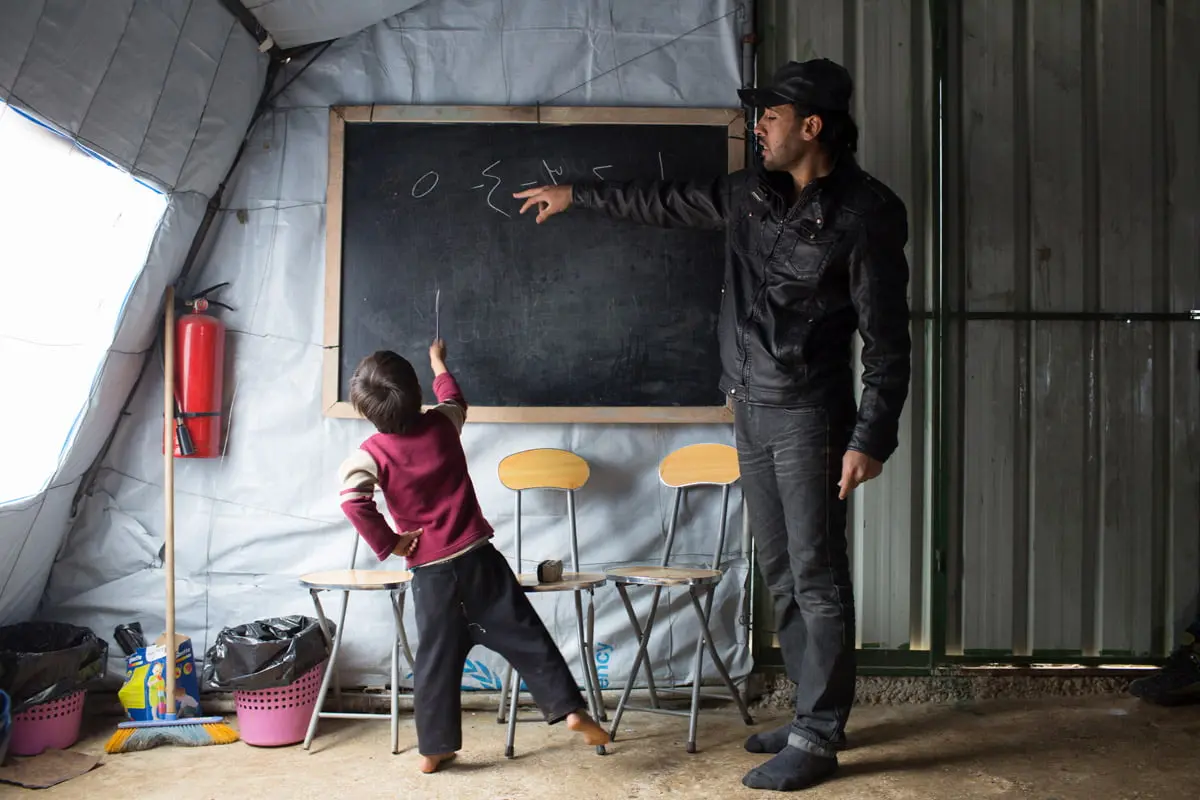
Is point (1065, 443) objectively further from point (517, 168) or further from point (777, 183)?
point (517, 168)

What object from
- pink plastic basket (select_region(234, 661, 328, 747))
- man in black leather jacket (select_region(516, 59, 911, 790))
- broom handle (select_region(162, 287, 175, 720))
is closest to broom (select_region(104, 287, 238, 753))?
broom handle (select_region(162, 287, 175, 720))

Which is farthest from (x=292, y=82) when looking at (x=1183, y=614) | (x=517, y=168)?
(x=1183, y=614)

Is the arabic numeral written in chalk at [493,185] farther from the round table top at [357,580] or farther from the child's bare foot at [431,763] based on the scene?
the child's bare foot at [431,763]

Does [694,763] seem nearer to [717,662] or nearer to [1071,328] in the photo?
[717,662]

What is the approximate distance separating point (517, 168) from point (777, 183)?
1102mm

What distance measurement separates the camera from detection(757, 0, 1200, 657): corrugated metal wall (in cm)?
356

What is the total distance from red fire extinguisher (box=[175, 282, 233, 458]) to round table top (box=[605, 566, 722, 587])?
1488 mm

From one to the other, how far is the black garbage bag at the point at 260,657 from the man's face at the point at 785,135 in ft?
6.77

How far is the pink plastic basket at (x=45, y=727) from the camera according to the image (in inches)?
114

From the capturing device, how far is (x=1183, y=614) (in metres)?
3.59

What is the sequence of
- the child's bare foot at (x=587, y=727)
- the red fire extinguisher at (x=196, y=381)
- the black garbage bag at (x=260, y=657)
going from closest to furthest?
the child's bare foot at (x=587, y=727) < the black garbage bag at (x=260, y=657) < the red fire extinguisher at (x=196, y=381)

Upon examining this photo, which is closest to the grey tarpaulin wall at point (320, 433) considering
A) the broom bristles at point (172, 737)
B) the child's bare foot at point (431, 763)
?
the broom bristles at point (172, 737)

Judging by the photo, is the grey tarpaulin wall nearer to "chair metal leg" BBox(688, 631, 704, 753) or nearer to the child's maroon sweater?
"chair metal leg" BBox(688, 631, 704, 753)

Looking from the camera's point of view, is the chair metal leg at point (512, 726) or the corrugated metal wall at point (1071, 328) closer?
the chair metal leg at point (512, 726)
